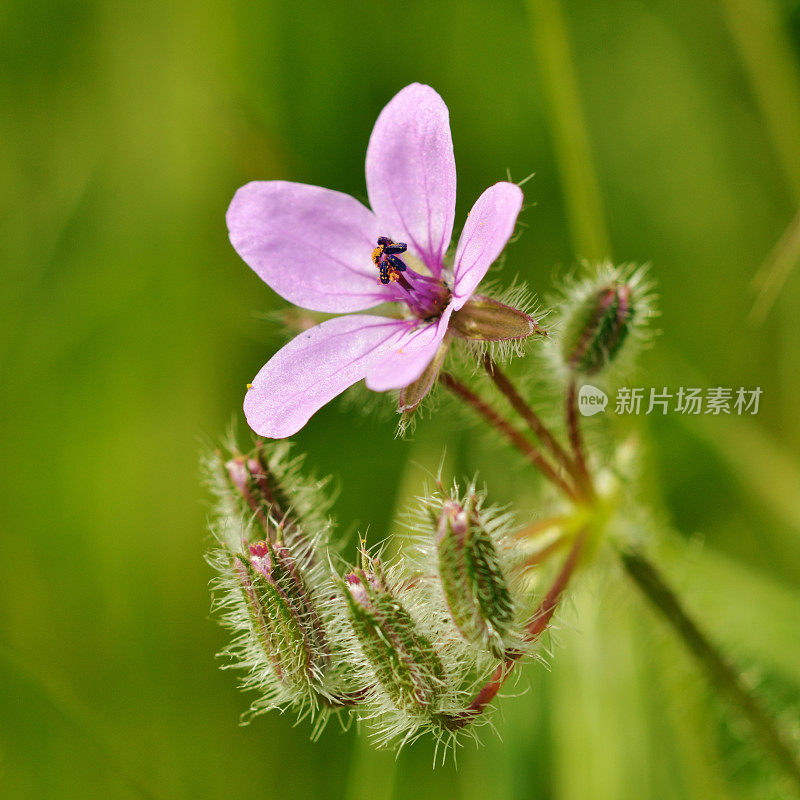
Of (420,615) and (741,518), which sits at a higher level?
(741,518)

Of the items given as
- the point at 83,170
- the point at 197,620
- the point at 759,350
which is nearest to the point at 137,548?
the point at 197,620

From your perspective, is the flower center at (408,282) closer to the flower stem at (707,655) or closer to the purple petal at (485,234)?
the purple petal at (485,234)

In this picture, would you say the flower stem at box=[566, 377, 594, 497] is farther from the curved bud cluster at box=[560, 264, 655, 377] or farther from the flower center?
the flower center

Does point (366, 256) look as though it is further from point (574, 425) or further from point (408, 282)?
point (574, 425)

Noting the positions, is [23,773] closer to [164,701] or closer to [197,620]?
[164,701]

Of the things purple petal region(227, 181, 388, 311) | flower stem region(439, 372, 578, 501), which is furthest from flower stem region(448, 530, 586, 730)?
purple petal region(227, 181, 388, 311)

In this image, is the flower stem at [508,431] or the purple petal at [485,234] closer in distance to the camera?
the purple petal at [485,234]

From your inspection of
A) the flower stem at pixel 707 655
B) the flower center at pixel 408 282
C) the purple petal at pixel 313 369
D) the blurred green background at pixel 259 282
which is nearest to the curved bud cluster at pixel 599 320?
the flower center at pixel 408 282
